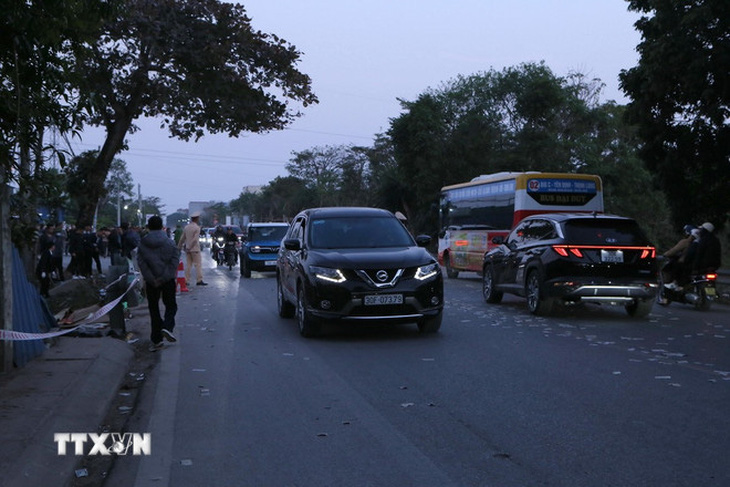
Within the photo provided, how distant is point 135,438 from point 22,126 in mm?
2972

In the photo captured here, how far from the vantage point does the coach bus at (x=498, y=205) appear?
23969mm

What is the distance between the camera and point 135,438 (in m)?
6.45

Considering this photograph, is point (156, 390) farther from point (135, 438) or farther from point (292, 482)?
point (292, 482)

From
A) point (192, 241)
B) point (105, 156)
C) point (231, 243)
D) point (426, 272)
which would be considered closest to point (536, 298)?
point (426, 272)

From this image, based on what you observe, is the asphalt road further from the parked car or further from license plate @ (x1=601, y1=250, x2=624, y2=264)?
the parked car

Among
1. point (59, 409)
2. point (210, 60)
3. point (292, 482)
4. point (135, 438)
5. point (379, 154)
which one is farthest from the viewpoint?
point (379, 154)

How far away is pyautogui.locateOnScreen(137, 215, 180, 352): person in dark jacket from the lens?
11.2 meters

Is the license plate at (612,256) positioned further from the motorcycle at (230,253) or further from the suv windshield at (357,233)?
the motorcycle at (230,253)

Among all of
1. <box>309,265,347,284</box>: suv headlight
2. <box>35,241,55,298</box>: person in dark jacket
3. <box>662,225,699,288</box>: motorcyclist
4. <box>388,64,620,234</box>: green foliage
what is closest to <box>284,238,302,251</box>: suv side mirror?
<box>309,265,347,284</box>: suv headlight

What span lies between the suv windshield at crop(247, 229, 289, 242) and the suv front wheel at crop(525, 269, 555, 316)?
15664 mm

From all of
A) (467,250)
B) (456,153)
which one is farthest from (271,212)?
(467,250)

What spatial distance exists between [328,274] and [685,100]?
1546cm

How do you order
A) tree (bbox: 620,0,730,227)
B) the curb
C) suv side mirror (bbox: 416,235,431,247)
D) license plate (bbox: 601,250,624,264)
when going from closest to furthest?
the curb, suv side mirror (bbox: 416,235,431,247), license plate (bbox: 601,250,624,264), tree (bbox: 620,0,730,227)

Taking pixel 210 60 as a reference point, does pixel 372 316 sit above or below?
below
